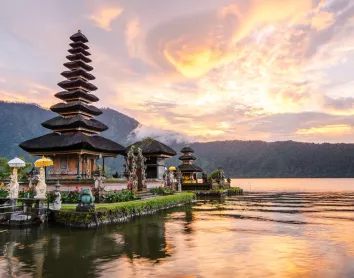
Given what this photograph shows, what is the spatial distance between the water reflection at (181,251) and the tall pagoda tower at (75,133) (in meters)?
16.8

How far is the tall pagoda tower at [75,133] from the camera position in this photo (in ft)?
123

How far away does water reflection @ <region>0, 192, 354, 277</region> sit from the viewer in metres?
12.1

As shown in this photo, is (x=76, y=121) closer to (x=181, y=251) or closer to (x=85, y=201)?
(x=85, y=201)

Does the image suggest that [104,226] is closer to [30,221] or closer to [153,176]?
[30,221]

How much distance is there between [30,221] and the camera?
75.4ft

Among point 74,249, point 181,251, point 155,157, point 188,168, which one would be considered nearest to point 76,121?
point 155,157

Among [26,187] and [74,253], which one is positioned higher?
[26,187]

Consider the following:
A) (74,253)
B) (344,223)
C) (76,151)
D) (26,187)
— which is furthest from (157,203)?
(74,253)

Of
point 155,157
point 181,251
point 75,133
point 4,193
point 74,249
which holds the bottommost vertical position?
point 181,251

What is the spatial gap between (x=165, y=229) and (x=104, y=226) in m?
3.98

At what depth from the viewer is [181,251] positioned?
49.8 ft

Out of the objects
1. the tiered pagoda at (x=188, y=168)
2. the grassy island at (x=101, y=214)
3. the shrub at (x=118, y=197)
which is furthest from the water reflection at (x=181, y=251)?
the tiered pagoda at (x=188, y=168)

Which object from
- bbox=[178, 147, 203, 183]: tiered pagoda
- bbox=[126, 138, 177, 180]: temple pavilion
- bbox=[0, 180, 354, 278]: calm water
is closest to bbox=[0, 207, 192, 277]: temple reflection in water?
bbox=[0, 180, 354, 278]: calm water

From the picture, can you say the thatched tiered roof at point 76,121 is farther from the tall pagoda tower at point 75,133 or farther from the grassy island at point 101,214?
the grassy island at point 101,214
